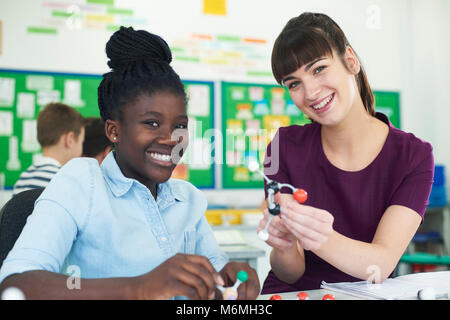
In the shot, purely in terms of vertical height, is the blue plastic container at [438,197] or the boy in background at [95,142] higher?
the boy in background at [95,142]

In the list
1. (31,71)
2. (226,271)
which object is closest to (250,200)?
(31,71)

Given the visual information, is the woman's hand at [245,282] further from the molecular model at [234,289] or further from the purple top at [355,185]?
the purple top at [355,185]

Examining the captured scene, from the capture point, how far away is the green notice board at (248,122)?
3551 millimetres

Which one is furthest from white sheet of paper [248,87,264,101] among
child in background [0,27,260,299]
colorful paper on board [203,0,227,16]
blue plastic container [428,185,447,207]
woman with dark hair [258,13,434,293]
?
child in background [0,27,260,299]

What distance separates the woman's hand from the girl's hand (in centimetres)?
12

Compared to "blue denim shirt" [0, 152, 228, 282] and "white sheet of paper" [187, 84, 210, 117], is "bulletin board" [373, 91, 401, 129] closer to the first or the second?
"white sheet of paper" [187, 84, 210, 117]

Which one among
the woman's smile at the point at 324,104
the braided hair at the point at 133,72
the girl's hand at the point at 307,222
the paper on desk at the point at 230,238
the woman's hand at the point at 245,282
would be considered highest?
the braided hair at the point at 133,72

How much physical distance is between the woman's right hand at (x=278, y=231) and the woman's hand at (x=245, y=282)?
0.09 metres

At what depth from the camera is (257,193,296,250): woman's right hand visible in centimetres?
84

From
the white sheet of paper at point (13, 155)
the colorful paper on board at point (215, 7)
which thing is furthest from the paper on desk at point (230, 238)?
the colorful paper on board at point (215, 7)

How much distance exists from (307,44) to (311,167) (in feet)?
1.13

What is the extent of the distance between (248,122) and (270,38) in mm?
722

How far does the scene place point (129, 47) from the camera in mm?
936

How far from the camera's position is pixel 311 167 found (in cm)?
125
